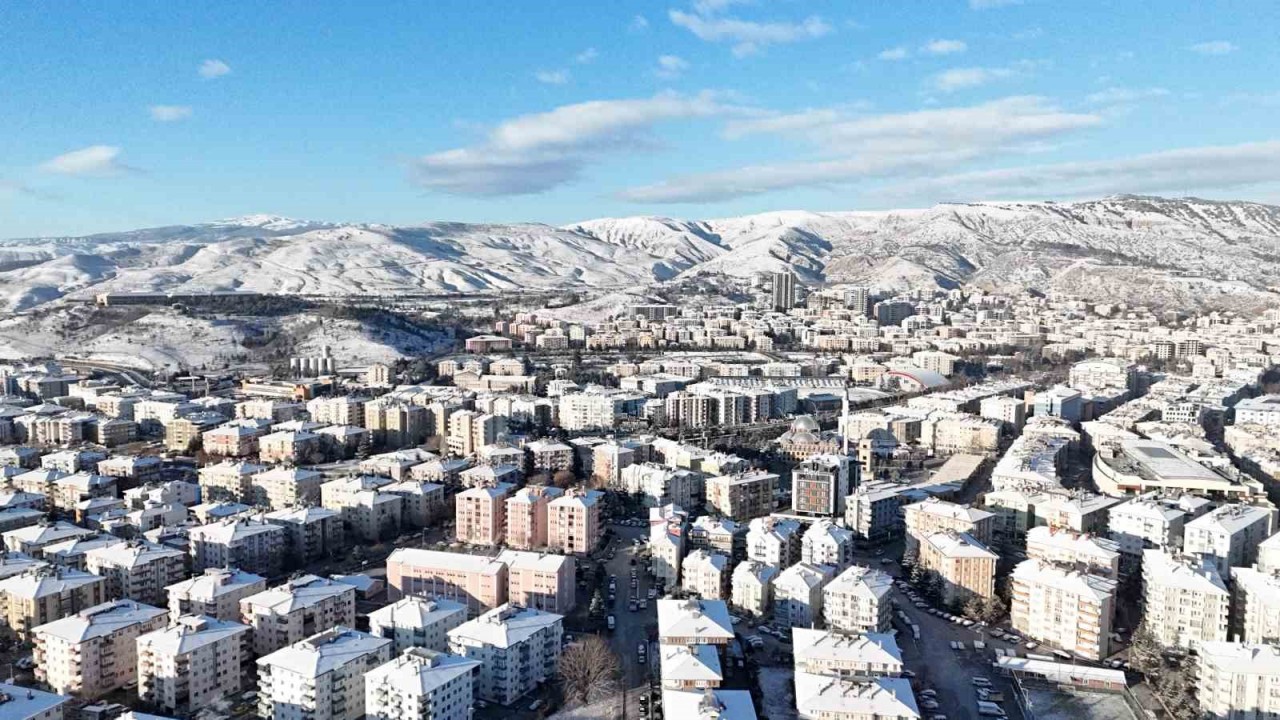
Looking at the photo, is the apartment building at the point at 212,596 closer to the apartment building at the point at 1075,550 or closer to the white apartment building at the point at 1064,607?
the white apartment building at the point at 1064,607

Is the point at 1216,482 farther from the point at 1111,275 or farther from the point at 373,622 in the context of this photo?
the point at 1111,275

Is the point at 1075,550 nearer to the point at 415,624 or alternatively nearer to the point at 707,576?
the point at 707,576

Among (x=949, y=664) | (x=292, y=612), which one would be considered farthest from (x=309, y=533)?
(x=949, y=664)

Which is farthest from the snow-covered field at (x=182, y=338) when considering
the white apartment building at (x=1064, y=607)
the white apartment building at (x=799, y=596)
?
the white apartment building at (x=1064, y=607)

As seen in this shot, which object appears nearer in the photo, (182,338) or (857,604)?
(857,604)

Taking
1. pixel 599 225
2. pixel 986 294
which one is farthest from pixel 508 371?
pixel 599 225
